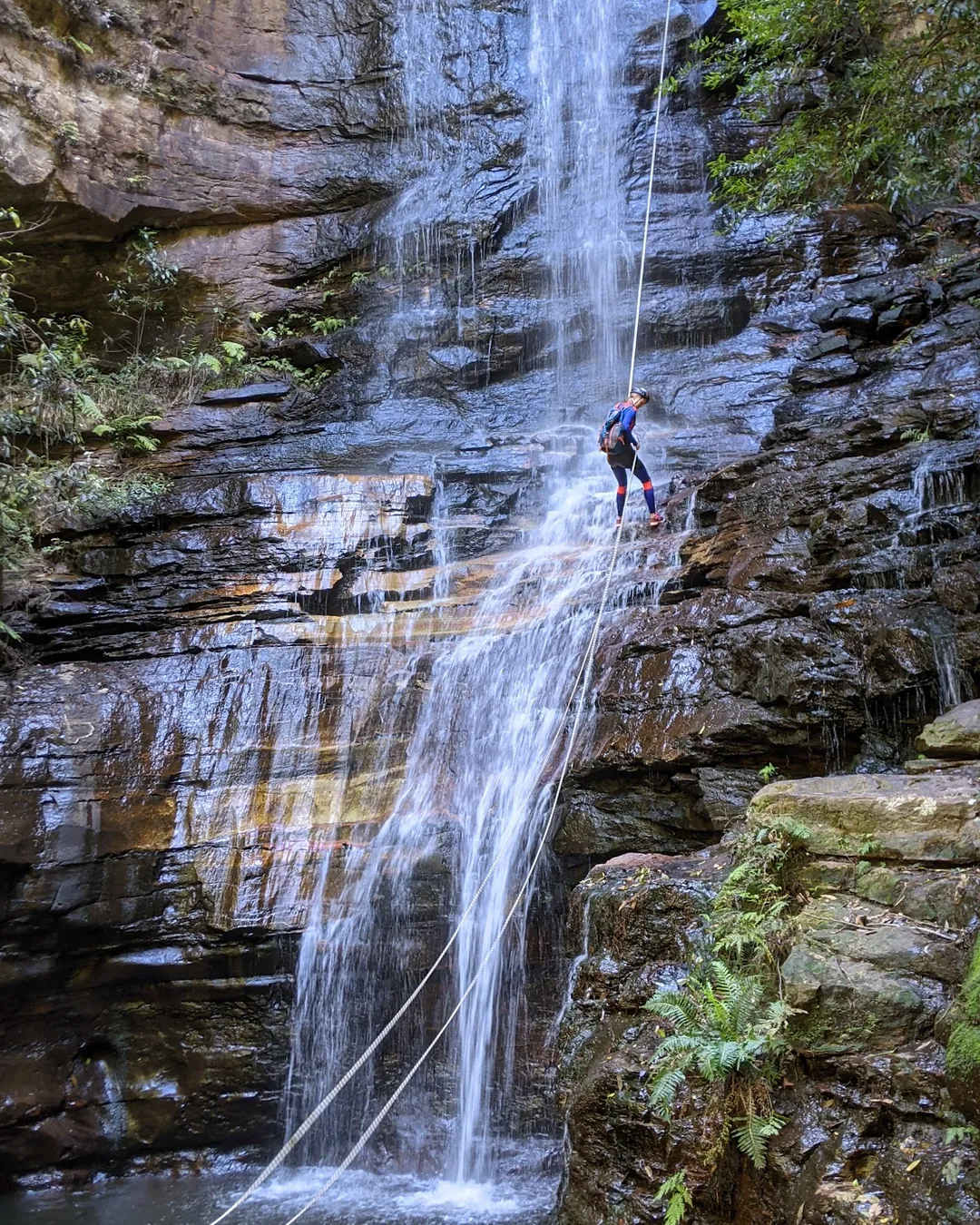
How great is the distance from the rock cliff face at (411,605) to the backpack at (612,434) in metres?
1.08

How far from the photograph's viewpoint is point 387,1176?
682 centimetres

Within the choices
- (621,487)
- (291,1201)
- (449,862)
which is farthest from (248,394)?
(291,1201)

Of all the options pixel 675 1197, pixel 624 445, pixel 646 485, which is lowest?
pixel 675 1197

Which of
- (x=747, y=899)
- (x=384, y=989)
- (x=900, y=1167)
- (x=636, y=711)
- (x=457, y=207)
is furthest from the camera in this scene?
(x=457, y=207)

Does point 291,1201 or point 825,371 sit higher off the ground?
point 825,371

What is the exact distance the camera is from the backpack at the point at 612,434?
9.69 metres

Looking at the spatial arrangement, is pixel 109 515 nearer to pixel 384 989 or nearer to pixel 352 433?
pixel 352 433

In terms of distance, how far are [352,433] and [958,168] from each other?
8761 millimetres

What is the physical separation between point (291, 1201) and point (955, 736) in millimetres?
5720

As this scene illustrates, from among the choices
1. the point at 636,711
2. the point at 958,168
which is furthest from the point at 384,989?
the point at 958,168

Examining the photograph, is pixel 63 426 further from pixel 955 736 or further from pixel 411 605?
pixel 955 736

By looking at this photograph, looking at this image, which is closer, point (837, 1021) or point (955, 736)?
point (837, 1021)

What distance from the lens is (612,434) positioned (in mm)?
9727

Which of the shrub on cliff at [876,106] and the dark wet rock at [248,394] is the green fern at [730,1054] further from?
the dark wet rock at [248,394]
